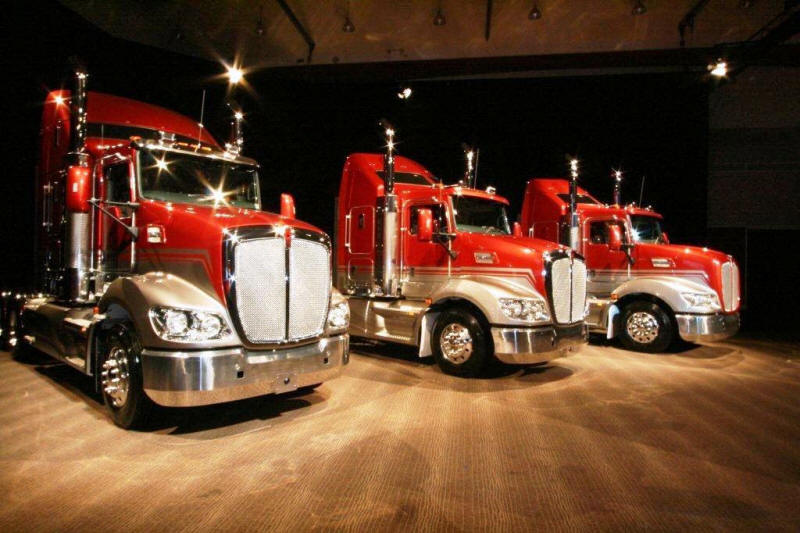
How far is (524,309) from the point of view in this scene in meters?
6.59

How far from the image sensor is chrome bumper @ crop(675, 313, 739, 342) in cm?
879

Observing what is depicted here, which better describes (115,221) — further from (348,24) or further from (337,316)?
(348,24)

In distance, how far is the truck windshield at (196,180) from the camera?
5.33 m

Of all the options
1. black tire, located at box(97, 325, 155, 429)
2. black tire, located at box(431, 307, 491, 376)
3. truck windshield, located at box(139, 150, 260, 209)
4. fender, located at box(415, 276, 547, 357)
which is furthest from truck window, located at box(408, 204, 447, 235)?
black tire, located at box(97, 325, 155, 429)

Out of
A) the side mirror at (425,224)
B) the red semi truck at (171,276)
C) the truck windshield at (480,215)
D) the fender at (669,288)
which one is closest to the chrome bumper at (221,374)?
the red semi truck at (171,276)

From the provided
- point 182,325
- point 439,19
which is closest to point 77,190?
point 182,325

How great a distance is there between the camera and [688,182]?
15125 mm

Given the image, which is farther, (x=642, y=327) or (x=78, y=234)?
(x=642, y=327)

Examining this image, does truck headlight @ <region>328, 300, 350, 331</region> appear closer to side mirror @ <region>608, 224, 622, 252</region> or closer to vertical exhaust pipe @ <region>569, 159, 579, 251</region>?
vertical exhaust pipe @ <region>569, 159, 579, 251</region>

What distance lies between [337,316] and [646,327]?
6.47m

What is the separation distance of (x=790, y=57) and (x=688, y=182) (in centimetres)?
384

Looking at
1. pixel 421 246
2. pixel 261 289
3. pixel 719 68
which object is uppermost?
pixel 719 68

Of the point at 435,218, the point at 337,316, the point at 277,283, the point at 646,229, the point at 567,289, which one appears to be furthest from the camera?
the point at 646,229

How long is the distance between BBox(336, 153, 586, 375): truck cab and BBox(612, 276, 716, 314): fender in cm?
232
